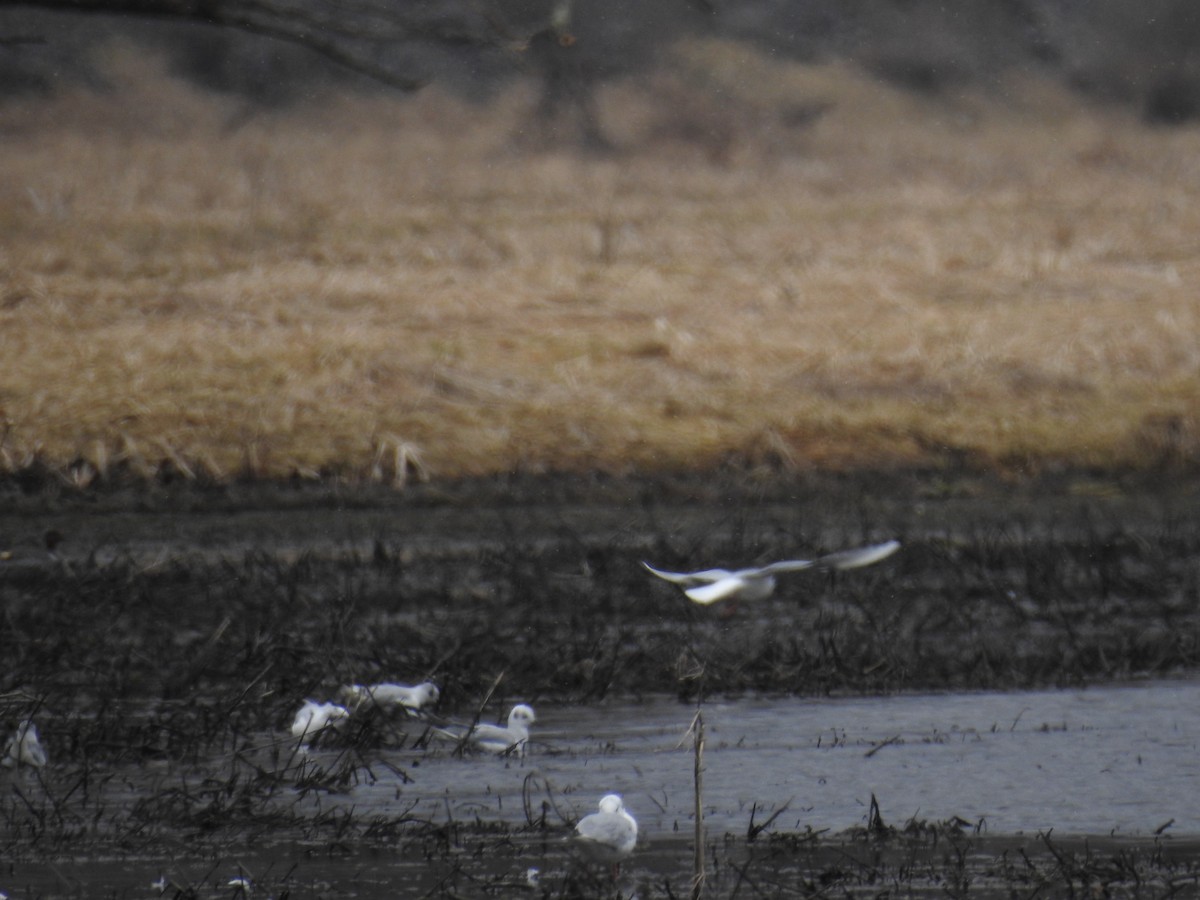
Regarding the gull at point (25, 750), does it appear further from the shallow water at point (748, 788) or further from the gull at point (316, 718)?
the gull at point (316, 718)

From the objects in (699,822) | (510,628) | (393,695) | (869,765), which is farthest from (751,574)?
(510,628)

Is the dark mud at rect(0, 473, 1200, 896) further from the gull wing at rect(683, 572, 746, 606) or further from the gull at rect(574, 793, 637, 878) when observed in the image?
the gull wing at rect(683, 572, 746, 606)

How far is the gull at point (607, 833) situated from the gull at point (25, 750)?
1.66m

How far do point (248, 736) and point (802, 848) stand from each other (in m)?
1.69

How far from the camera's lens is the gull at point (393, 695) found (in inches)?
203

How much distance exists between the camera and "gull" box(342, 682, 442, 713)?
5160 millimetres

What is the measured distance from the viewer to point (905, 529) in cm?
920

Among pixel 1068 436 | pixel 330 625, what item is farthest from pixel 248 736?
pixel 1068 436

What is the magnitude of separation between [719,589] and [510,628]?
79.1 inches

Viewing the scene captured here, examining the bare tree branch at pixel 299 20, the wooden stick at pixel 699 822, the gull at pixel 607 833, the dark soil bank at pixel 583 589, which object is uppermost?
the bare tree branch at pixel 299 20

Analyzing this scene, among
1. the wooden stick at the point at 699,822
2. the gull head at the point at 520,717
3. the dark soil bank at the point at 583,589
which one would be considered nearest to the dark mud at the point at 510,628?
the dark soil bank at the point at 583,589

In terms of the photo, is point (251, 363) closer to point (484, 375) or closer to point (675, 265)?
point (484, 375)

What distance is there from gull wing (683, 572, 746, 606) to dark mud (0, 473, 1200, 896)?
222 millimetres

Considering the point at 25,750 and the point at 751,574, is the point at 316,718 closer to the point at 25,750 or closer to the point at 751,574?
the point at 25,750
